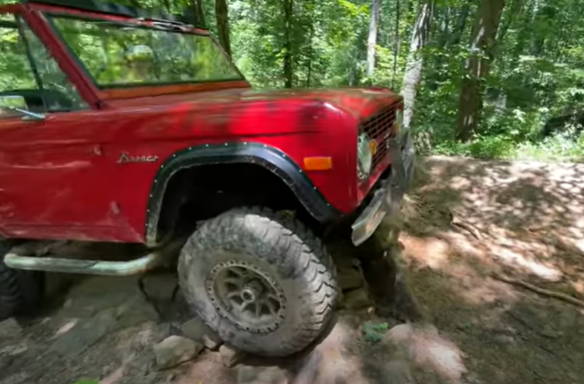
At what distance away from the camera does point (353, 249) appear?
320 cm

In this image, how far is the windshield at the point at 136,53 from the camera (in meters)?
2.64

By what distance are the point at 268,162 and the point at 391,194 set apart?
3.35ft

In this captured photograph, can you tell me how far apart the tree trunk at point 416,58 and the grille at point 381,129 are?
6.59 m

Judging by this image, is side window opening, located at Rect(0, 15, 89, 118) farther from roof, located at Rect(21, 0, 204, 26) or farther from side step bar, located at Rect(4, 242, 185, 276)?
side step bar, located at Rect(4, 242, 185, 276)

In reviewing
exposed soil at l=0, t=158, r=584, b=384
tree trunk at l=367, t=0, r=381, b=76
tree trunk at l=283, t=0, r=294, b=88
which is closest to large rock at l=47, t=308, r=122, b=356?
exposed soil at l=0, t=158, r=584, b=384

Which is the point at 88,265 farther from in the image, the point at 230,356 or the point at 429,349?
the point at 429,349

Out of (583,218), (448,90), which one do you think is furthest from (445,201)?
(448,90)

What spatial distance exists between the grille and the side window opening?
1670 mm

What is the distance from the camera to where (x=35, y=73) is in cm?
270

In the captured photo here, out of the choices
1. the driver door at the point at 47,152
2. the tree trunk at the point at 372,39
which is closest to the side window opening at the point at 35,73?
the driver door at the point at 47,152

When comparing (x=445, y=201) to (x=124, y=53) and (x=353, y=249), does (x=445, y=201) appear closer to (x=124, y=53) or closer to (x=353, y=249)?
(x=353, y=249)

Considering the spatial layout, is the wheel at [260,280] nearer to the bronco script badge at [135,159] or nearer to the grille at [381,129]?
the bronco script badge at [135,159]

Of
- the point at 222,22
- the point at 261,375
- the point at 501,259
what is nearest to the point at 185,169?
the point at 261,375

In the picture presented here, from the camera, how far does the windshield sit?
264cm
